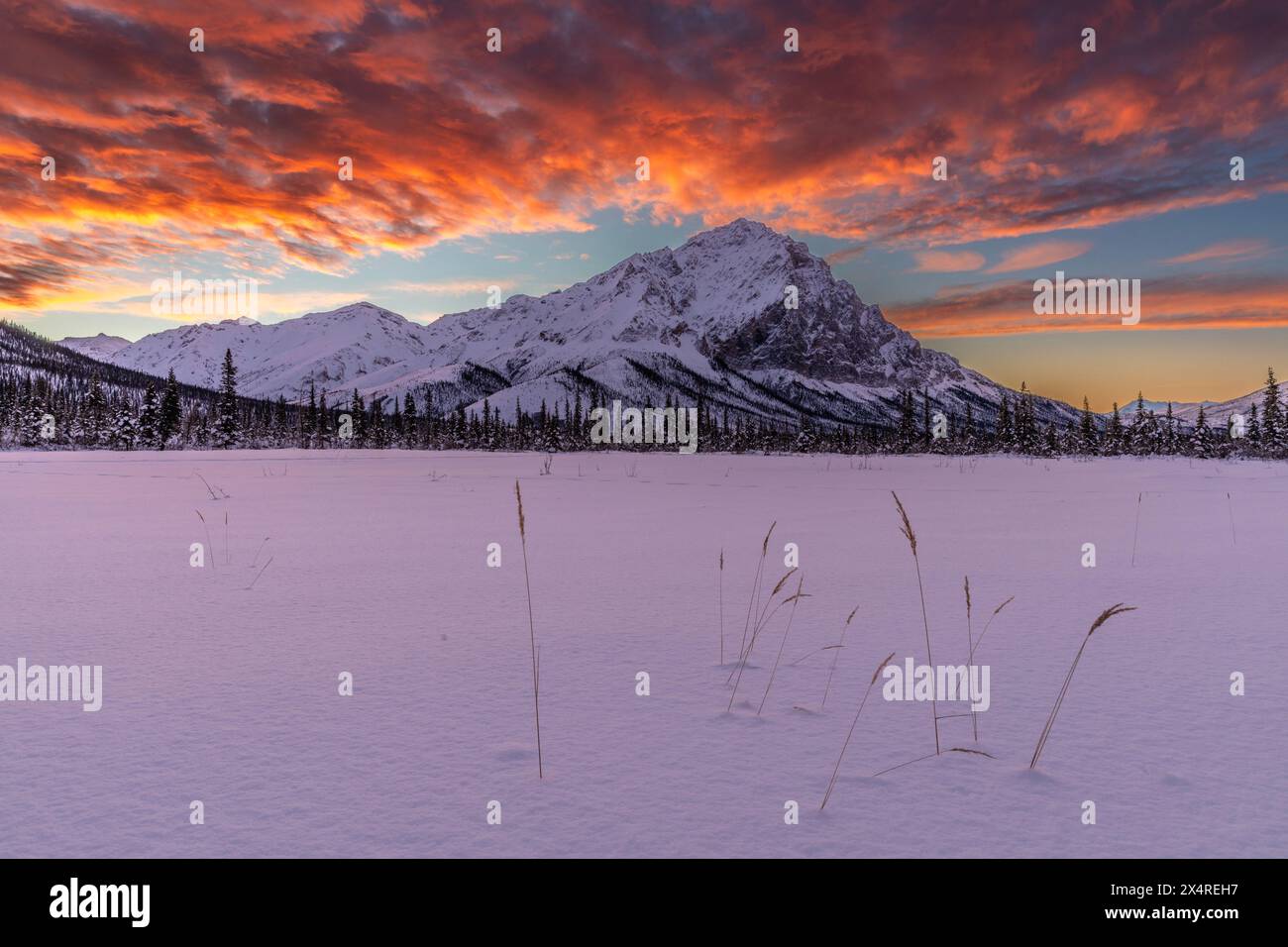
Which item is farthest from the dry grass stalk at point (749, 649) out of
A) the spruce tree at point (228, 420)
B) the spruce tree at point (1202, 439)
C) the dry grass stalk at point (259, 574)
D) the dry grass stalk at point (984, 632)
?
the spruce tree at point (1202, 439)

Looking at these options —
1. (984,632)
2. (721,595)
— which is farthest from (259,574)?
(984,632)

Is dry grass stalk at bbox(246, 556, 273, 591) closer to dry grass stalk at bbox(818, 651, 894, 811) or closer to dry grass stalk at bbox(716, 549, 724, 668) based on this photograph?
dry grass stalk at bbox(716, 549, 724, 668)

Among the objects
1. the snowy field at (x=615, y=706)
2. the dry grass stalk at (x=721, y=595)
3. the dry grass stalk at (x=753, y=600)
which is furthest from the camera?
the dry grass stalk at (x=753, y=600)

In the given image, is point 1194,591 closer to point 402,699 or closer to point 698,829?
point 698,829

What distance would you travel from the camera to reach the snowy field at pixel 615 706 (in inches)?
91.7

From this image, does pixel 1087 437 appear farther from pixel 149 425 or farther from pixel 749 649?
pixel 149 425

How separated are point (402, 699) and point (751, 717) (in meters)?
1.81

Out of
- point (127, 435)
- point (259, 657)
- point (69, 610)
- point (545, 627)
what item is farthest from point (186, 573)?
point (127, 435)

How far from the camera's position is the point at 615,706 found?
3.46 meters

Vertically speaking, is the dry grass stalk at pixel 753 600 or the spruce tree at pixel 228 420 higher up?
the spruce tree at pixel 228 420

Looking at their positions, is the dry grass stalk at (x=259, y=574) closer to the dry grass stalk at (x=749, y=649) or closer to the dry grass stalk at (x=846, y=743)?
the dry grass stalk at (x=749, y=649)
